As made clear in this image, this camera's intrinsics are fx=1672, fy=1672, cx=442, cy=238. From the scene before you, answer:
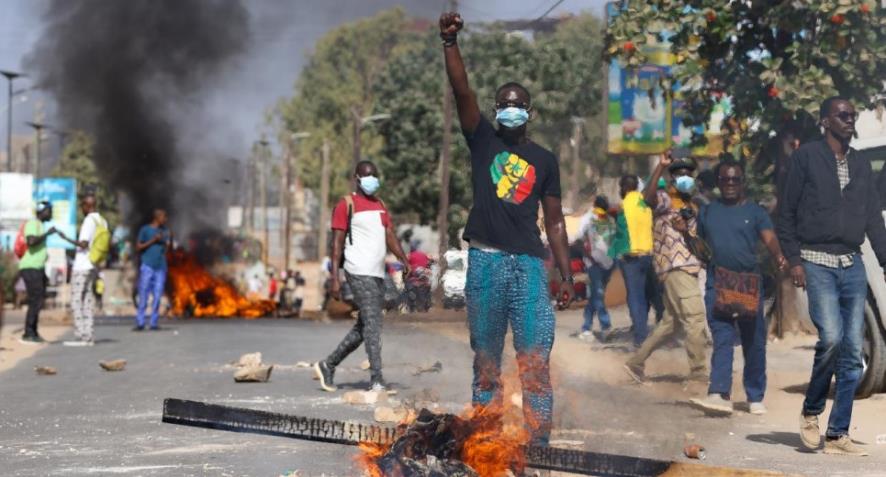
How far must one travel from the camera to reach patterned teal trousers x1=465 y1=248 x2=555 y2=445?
288 inches

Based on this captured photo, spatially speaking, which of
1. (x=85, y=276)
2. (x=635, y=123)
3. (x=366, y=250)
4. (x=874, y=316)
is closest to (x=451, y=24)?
(x=874, y=316)

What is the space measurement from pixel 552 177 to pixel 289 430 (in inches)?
65.3

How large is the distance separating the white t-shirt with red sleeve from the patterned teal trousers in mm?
4502

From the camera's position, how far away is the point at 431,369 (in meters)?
12.3

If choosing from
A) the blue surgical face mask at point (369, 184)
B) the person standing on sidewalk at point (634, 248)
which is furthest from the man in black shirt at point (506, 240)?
the person standing on sidewalk at point (634, 248)

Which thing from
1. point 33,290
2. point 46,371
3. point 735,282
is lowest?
point 46,371

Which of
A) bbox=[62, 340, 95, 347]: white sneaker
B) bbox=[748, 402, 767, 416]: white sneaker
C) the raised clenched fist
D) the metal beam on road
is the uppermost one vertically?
the raised clenched fist

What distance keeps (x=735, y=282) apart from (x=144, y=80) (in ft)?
69.9

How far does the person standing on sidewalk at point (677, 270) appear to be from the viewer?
462 inches

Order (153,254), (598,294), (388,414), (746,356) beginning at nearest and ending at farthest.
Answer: (388,414) → (746,356) → (598,294) → (153,254)

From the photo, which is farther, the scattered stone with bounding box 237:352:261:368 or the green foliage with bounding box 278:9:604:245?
the green foliage with bounding box 278:9:604:245

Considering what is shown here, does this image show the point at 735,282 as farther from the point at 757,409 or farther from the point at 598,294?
the point at 598,294

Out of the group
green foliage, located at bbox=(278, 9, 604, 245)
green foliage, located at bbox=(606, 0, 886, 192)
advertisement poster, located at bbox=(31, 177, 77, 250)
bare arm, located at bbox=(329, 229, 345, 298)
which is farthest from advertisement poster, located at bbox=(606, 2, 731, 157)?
advertisement poster, located at bbox=(31, 177, 77, 250)

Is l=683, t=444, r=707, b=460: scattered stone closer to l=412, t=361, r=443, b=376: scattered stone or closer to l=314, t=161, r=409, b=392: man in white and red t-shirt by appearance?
l=412, t=361, r=443, b=376: scattered stone
